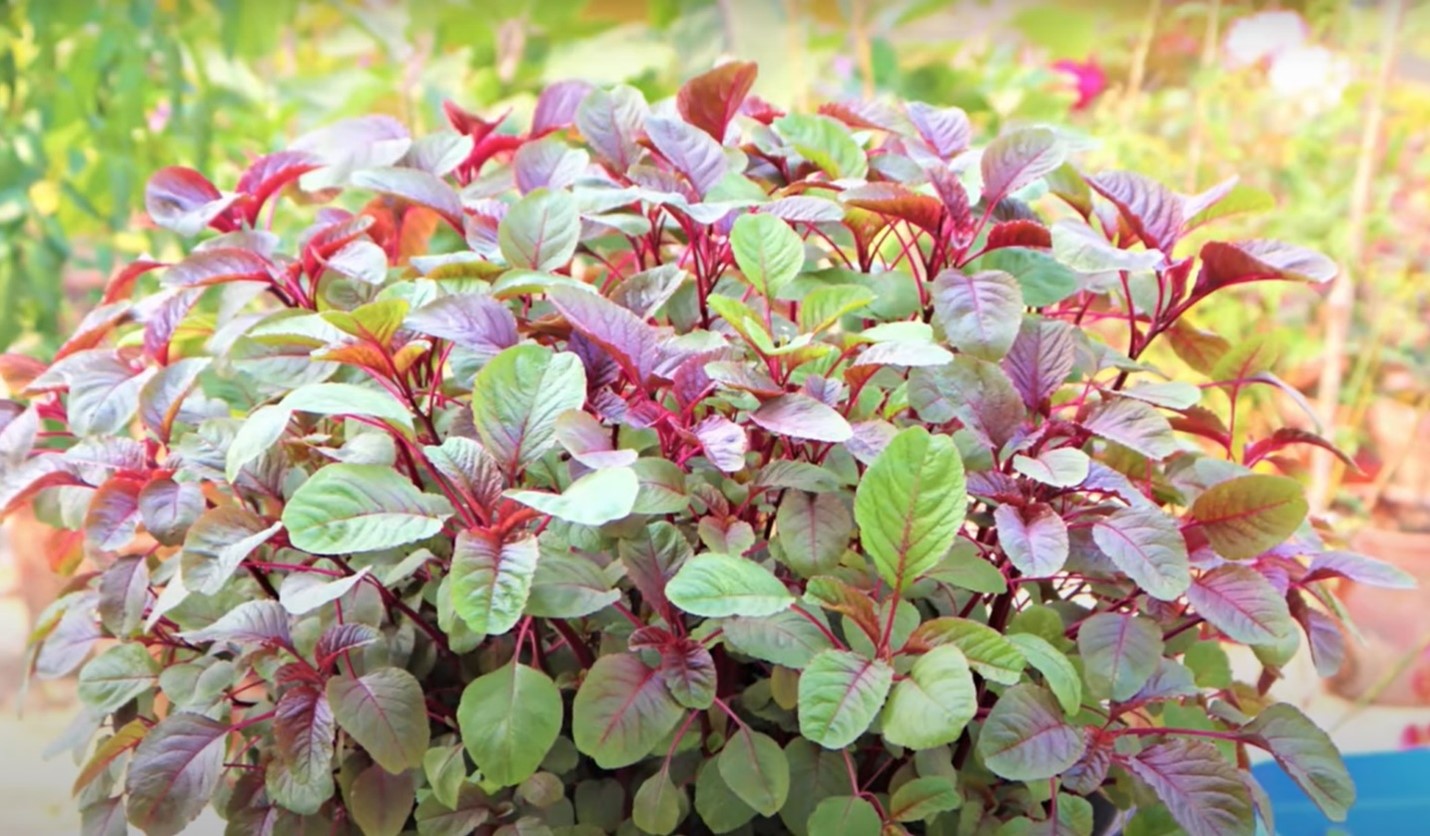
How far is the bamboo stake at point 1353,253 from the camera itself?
147cm

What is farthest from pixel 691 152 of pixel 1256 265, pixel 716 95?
pixel 1256 265

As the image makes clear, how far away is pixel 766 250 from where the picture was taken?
0.56 meters

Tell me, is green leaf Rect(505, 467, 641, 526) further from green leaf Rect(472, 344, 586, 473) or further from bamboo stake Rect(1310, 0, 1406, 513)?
bamboo stake Rect(1310, 0, 1406, 513)

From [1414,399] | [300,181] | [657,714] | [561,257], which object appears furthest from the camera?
[1414,399]

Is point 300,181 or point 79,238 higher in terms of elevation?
point 300,181

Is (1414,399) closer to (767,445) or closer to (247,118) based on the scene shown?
(767,445)

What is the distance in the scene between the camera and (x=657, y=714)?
1.60 ft

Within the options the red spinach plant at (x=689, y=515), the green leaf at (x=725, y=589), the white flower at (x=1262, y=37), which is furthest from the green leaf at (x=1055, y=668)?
the white flower at (x=1262, y=37)

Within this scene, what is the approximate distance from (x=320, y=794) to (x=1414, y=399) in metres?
1.45

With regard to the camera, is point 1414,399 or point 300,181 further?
point 1414,399

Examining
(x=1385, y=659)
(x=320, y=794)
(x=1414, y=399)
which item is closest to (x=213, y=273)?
(x=320, y=794)

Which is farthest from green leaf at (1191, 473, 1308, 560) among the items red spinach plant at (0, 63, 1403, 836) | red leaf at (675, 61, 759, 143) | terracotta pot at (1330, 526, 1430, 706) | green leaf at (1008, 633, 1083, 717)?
terracotta pot at (1330, 526, 1430, 706)

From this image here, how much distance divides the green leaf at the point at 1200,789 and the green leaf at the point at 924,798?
0.09m

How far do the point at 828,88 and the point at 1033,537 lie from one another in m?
0.94
